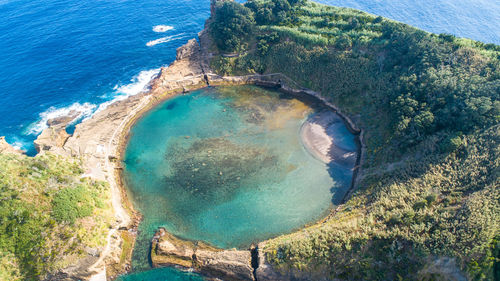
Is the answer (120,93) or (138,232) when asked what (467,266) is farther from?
(120,93)

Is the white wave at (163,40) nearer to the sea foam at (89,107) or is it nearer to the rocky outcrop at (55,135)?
the sea foam at (89,107)

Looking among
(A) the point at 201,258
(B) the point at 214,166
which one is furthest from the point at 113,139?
(A) the point at 201,258

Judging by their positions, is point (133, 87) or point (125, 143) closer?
point (125, 143)

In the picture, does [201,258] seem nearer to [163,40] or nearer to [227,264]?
[227,264]

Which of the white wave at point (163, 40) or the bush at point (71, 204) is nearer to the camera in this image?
the bush at point (71, 204)

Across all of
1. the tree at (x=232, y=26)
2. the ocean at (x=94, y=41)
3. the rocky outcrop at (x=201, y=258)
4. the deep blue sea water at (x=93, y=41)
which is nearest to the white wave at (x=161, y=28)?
the ocean at (x=94, y=41)

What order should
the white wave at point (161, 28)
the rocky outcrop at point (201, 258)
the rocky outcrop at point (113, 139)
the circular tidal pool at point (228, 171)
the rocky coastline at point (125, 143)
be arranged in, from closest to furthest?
1. the rocky outcrop at point (201, 258)
2. the rocky coastline at point (125, 143)
3. the rocky outcrop at point (113, 139)
4. the circular tidal pool at point (228, 171)
5. the white wave at point (161, 28)
